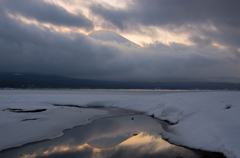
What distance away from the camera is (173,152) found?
785cm

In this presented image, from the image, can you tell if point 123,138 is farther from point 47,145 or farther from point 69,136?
point 47,145

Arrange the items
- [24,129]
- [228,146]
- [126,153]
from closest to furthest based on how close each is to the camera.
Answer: [228,146] < [126,153] < [24,129]

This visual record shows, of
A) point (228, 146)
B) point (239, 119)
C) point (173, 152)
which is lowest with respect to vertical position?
point (173, 152)

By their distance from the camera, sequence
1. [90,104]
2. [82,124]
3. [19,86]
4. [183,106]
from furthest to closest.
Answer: [19,86], [90,104], [183,106], [82,124]

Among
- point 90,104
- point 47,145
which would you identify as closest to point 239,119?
point 47,145

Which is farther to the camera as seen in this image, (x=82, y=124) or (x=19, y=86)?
(x=19, y=86)

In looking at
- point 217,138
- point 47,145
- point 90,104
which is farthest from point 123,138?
point 90,104

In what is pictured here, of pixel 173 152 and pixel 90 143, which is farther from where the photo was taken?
pixel 90 143

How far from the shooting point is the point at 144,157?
23.6 ft

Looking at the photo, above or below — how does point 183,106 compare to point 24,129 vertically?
above

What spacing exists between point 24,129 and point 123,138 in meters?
6.51

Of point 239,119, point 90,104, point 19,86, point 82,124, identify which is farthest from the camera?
point 19,86

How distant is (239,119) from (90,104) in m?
20.8

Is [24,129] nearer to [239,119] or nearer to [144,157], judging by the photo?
[144,157]
